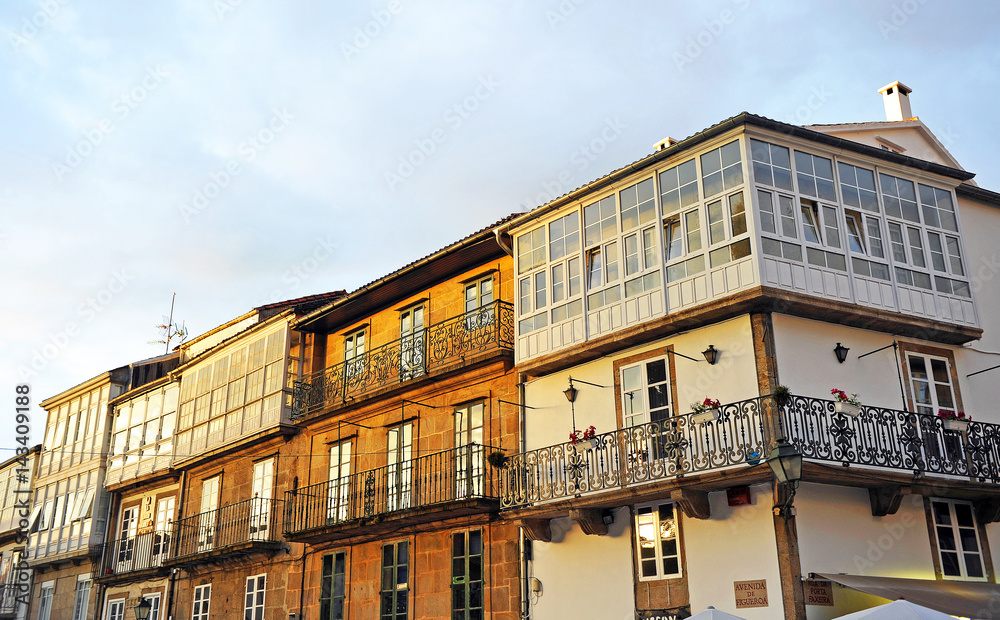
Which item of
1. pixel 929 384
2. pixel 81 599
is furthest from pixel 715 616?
pixel 81 599

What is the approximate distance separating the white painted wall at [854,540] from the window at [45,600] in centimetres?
2753

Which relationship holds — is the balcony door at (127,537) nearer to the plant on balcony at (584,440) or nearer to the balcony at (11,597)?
the balcony at (11,597)

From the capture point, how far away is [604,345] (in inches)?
625

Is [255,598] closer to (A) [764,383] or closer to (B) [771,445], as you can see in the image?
(A) [764,383]

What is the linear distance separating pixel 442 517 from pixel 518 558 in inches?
80.9

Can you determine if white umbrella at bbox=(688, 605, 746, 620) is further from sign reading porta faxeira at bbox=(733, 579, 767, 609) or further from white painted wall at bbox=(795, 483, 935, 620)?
white painted wall at bbox=(795, 483, 935, 620)

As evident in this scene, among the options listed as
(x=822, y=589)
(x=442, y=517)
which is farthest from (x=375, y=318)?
(x=822, y=589)

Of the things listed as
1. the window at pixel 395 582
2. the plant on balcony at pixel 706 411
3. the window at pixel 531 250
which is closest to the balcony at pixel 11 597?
the window at pixel 395 582

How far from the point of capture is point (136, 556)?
27.2 meters

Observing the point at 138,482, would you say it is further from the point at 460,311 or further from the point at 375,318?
the point at 460,311

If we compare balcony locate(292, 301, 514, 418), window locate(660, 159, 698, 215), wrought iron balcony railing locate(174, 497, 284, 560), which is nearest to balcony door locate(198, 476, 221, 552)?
wrought iron balcony railing locate(174, 497, 284, 560)

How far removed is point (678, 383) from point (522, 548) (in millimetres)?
4404

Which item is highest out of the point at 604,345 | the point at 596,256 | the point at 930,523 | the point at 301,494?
the point at 596,256

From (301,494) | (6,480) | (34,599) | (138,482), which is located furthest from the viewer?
(6,480)
